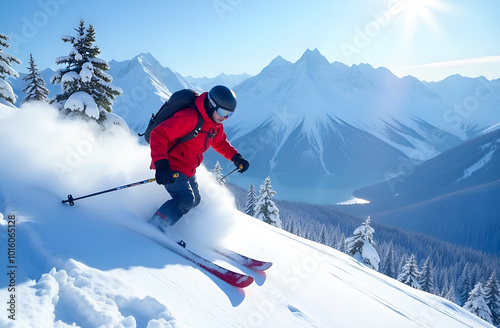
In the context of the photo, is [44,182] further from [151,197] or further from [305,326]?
[305,326]

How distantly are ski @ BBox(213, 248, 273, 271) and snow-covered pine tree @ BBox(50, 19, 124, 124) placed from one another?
10.6 meters

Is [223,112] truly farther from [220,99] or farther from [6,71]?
[6,71]

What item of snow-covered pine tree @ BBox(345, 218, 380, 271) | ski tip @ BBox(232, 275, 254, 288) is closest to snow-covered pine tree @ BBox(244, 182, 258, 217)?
snow-covered pine tree @ BBox(345, 218, 380, 271)

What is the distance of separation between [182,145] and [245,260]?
2183 millimetres

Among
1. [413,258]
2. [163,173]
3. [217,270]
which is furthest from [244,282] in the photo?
[413,258]

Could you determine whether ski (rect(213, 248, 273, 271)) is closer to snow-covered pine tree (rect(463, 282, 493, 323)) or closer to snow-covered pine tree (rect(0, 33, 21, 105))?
snow-covered pine tree (rect(0, 33, 21, 105))

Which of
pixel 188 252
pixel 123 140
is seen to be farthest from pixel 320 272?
pixel 123 140

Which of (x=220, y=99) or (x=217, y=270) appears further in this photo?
(x=220, y=99)

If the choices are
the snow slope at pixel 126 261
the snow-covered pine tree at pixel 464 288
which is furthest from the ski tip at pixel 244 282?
the snow-covered pine tree at pixel 464 288

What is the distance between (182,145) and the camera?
4.49m

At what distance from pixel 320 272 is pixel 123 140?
18.1 ft

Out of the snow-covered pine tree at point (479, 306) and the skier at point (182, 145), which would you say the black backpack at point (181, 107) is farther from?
the snow-covered pine tree at point (479, 306)

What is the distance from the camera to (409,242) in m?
72.9

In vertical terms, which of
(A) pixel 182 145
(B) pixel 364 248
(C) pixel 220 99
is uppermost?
(B) pixel 364 248
